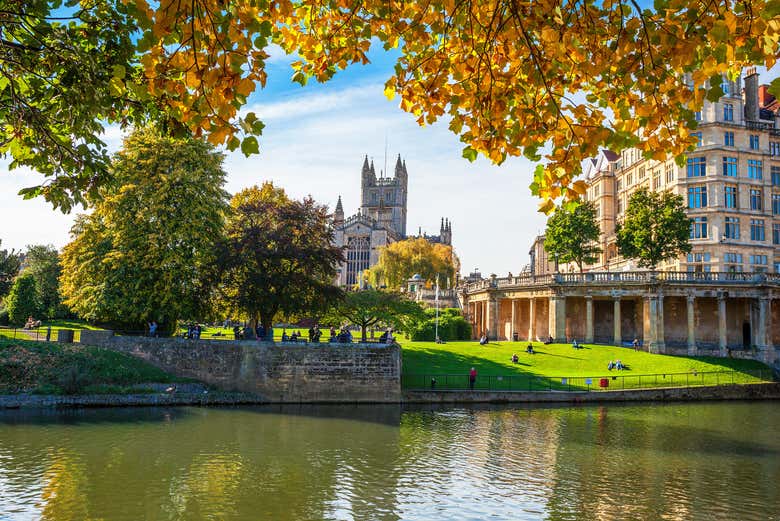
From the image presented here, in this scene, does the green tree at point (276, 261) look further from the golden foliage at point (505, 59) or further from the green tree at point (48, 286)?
the golden foliage at point (505, 59)

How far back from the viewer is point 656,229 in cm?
4822

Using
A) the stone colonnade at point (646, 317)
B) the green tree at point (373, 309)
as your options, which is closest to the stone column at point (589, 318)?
the stone colonnade at point (646, 317)

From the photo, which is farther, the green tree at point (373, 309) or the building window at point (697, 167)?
the building window at point (697, 167)

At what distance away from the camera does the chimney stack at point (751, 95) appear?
5438 centimetres

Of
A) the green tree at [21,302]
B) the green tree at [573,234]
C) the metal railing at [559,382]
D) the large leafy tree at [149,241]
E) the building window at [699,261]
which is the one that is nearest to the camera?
the metal railing at [559,382]

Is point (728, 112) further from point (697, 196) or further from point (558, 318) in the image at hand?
point (558, 318)

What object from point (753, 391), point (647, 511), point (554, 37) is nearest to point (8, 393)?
point (647, 511)

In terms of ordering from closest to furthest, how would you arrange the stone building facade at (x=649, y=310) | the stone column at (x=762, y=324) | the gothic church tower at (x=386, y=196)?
the stone column at (x=762, y=324)
the stone building facade at (x=649, y=310)
the gothic church tower at (x=386, y=196)

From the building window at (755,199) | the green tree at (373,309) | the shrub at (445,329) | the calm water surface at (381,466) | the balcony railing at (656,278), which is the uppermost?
the building window at (755,199)

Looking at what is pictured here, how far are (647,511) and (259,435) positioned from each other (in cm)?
1468

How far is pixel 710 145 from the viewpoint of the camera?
51.6 meters

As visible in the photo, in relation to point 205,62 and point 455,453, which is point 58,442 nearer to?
point 455,453

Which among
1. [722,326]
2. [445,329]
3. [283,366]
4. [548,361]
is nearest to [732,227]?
[722,326]

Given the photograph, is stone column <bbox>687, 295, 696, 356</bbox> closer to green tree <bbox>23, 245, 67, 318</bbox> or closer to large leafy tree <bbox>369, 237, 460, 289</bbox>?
large leafy tree <bbox>369, 237, 460, 289</bbox>
